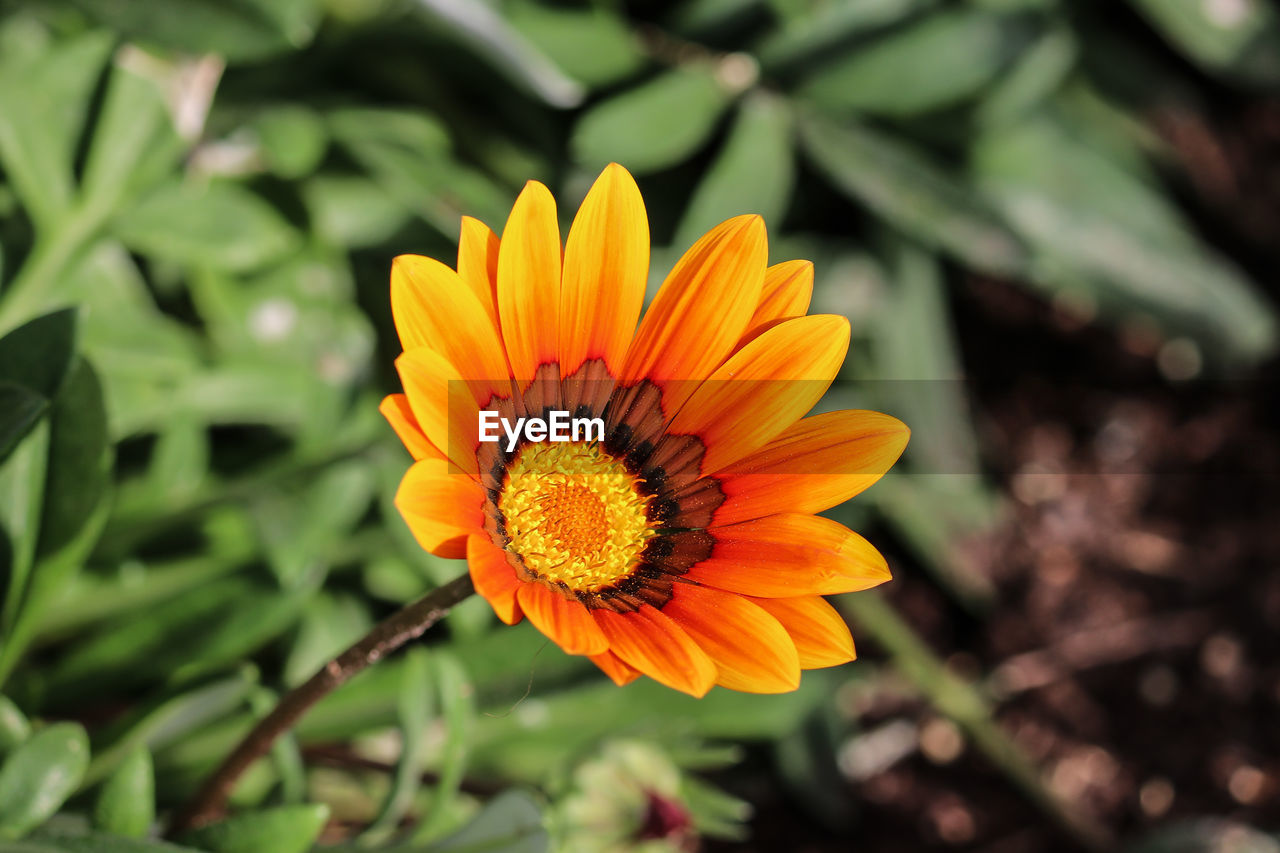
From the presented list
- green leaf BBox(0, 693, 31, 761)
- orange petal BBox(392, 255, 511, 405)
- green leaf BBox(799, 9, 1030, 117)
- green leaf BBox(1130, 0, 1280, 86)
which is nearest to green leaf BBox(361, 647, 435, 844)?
green leaf BBox(0, 693, 31, 761)

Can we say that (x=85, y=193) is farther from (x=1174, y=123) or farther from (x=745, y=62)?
(x=1174, y=123)

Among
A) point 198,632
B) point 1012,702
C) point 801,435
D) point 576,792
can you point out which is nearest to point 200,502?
point 198,632

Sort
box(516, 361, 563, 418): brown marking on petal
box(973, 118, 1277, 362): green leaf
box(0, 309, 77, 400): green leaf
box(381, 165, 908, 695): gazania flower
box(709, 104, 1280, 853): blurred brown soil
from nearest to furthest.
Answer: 1. box(381, 165, 908, 695): gazania flower
2. box(516, 361, 563, 418): brown marking on petal
3. box(0, 309, 77, 400): green leaf
4. box(973, 118, 1277, 362): green leaf
5. box(709, 104, 1280, 853): blurred brown soil

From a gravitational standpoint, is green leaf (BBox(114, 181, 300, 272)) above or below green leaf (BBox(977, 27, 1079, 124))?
below

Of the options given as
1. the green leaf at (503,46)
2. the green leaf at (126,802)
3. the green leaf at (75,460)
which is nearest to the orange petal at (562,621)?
the green leaf at (126,802)

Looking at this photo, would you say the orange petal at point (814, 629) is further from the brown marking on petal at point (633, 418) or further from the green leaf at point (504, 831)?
the green leaf at point (504, 831)

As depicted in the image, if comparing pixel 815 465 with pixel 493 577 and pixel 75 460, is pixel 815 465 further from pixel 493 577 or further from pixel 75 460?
pixel 75 460

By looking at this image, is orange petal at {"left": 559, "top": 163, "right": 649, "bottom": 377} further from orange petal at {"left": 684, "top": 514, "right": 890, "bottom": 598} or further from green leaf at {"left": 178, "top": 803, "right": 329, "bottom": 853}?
green leaf at {"left": 178, "top": 803, "right": 329, "bottom": 853}
